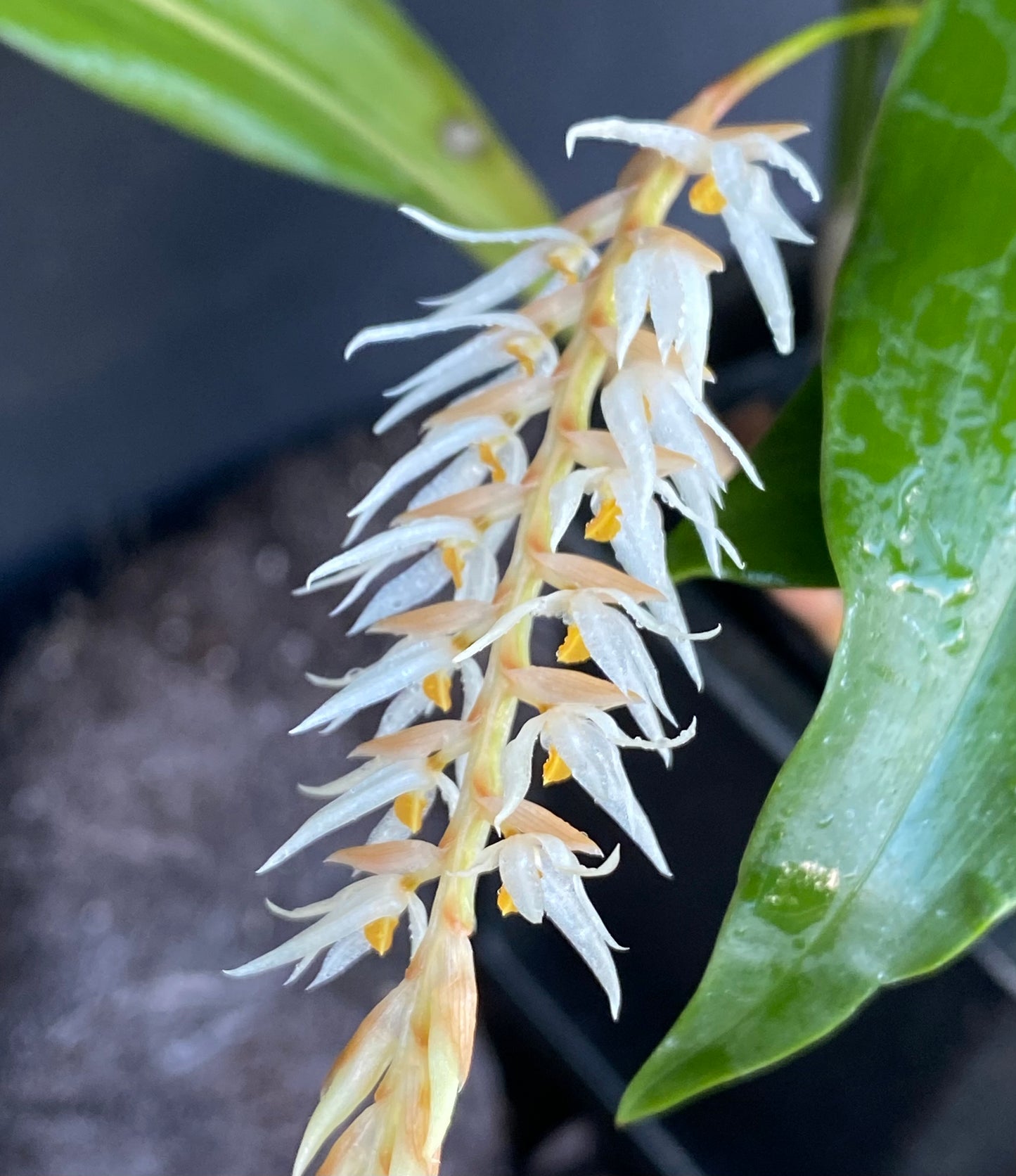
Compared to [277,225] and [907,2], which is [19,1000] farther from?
[907,2]

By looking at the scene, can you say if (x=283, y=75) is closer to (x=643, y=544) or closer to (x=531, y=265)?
(x=531, y=265)

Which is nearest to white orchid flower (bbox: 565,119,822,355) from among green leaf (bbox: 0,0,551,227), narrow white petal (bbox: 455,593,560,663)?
narrow white petal (bbox: 455,593,560,663)

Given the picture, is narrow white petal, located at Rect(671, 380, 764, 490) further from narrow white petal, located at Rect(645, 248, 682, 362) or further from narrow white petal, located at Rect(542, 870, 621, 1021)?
narrow white petal, located at Rect(542, 870, 621, 1021)

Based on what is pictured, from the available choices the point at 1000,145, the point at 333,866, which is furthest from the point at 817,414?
the point at 333,866

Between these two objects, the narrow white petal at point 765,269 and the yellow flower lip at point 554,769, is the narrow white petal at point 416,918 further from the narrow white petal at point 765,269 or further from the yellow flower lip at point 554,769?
the narrow white petal at point 765,269

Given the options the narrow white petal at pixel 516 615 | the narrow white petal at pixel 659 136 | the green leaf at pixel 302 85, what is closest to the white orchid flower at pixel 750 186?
the narrow white petal at pixel 659 136

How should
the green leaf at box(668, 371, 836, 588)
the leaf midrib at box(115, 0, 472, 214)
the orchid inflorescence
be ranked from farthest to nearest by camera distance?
1. the leaf midrib at box(115, 0, 472, 214)
2. the green leaf at box(668, 371, 836, 588)
3. the orchid inflorescence

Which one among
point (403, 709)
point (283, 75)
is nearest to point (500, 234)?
point (403, 709)
